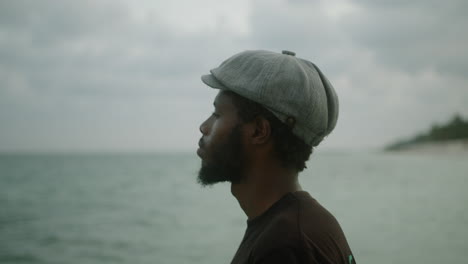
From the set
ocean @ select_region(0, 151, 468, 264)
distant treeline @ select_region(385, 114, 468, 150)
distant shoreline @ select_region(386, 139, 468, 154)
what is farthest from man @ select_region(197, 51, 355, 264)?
distant treeline @ select_region(385, 114, 468, 150)

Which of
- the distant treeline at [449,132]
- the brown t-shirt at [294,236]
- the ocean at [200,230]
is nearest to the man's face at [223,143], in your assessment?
the brown t-shirt at [294,236]

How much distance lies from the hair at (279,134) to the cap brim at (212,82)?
0.05 m

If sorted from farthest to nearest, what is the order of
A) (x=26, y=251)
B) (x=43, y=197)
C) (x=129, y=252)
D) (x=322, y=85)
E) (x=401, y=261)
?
(x=43, y=197)
(x=26, y=251)
(x=129, y=252)
(x=401, y=261)
(x=322, y=85)

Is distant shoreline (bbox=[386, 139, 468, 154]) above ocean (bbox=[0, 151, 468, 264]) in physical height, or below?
above

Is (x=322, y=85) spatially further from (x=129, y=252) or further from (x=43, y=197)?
(x=43, y=197)

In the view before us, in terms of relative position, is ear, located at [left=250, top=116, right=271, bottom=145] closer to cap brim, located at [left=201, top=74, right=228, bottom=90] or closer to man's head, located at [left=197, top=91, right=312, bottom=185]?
man's head, located at [left=197, top=91, right=312, bottom=185]

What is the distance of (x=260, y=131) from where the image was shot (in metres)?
1.97

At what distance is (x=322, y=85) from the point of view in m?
2.01

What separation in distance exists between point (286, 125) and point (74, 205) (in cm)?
2840

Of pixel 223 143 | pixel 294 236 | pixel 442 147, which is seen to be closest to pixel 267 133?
pixel 223 143

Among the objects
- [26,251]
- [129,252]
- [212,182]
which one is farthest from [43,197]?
[212,182]

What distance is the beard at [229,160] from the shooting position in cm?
199

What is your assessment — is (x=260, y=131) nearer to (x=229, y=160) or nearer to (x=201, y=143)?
(x=229, y=160)

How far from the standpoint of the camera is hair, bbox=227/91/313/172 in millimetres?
1945
